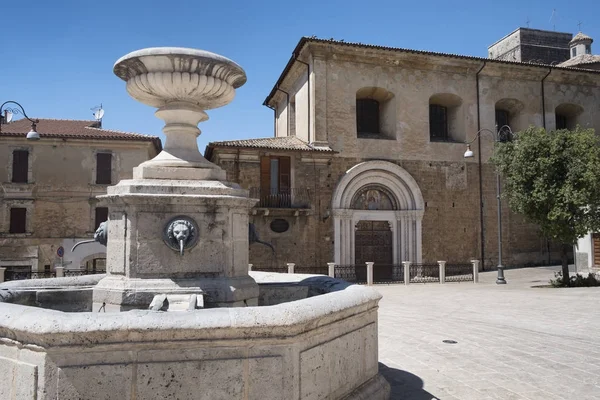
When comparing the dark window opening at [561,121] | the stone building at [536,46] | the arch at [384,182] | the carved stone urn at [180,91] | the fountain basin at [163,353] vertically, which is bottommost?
the fountain basin at [163,353]

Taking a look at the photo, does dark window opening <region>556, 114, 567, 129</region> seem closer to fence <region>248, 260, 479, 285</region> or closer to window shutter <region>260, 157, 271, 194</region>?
fence <region>248, 260, 479, 285</region>

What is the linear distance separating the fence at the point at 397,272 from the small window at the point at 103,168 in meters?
9.74

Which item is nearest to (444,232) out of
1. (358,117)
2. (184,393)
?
(358,117)

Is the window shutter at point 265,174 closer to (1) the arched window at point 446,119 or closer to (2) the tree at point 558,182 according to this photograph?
(1) the arched window at point 446,119

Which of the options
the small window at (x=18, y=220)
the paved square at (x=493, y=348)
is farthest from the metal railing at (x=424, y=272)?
the small window at (x=18, y=220)

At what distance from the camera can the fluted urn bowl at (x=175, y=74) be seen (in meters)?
4.21

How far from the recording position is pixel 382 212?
22.1 metres

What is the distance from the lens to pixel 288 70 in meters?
24.2

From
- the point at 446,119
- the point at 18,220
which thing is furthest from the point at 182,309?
the point at 446,119

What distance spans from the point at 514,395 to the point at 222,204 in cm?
342

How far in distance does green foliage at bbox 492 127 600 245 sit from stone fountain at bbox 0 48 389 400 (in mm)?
13837

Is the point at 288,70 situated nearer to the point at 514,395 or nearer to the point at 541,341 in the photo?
the point at 541,341

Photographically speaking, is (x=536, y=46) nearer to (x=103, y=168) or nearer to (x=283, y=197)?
(x=283, y=197)

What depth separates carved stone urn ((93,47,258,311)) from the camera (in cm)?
413
